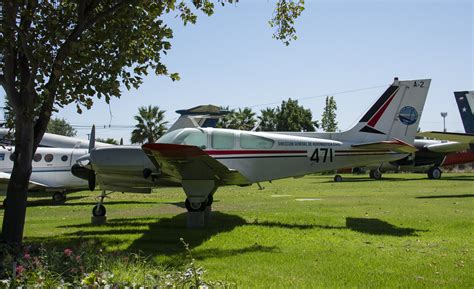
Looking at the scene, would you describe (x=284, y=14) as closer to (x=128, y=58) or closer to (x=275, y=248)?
(x=128, y=58)

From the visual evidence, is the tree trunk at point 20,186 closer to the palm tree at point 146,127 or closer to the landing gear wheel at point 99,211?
the landing gear wheel at point 99,211

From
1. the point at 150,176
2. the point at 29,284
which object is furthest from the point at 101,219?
the point at 29,284

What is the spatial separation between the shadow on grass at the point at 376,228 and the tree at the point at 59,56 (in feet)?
18.6

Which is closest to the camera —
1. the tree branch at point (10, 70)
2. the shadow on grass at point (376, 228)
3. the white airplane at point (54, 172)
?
the tree branch at point (10, 70)

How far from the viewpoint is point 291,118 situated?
6925 centimetres

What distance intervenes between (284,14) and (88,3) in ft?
12.2

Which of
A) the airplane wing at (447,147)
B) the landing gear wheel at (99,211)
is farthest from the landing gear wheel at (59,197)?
the airplane wing at (447,147)

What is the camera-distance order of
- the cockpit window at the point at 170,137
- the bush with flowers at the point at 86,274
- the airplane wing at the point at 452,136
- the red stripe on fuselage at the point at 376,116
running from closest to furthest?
the bush with flowers at the point at 86,274 < the cockpit window at the point at 170,137 < the red stripe on fuselage at the point at 376,116 < the airplane wing at the point at 452,136

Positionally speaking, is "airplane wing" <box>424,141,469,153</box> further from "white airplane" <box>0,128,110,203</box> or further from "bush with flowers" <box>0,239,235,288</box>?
"bush with flowers" <box>0,239,235,288</box>

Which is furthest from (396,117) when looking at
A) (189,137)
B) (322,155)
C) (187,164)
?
(187,164)

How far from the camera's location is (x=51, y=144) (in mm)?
25703

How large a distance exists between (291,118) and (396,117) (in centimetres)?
5660

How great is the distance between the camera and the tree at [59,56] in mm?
6246

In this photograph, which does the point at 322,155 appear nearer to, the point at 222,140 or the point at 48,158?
the point at 222,140
